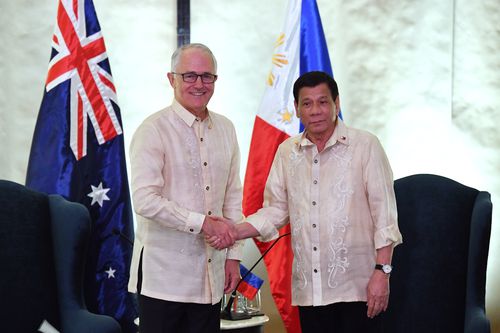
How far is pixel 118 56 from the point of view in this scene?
385cm

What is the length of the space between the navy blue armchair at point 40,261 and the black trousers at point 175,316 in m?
0.34

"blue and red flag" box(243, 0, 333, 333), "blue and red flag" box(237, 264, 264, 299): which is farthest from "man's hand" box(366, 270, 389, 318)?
"blue and red flag" box(243, 0, 333, 333)

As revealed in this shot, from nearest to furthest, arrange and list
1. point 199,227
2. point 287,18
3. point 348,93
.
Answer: point 199,227, point 287,18, point 348,93

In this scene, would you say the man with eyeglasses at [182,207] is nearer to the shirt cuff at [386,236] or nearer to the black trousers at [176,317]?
the black trousers at [176,317]

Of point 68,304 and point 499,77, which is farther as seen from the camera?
point 499,77

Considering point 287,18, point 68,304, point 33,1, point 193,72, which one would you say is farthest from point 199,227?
point 33,1

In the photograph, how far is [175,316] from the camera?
Answer: 7.75 ft

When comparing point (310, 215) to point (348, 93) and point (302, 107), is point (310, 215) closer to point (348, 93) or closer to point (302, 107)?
point (302, 107)

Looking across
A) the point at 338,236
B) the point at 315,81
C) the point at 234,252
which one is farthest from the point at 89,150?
the point at 338,236

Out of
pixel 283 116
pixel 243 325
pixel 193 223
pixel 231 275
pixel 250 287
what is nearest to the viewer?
pixel 193 223

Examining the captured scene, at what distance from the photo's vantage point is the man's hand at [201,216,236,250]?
2.34m

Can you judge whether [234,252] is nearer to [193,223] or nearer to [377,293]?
[193,223]

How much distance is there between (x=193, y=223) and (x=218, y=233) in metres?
0.10

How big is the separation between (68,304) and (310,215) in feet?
3.38
